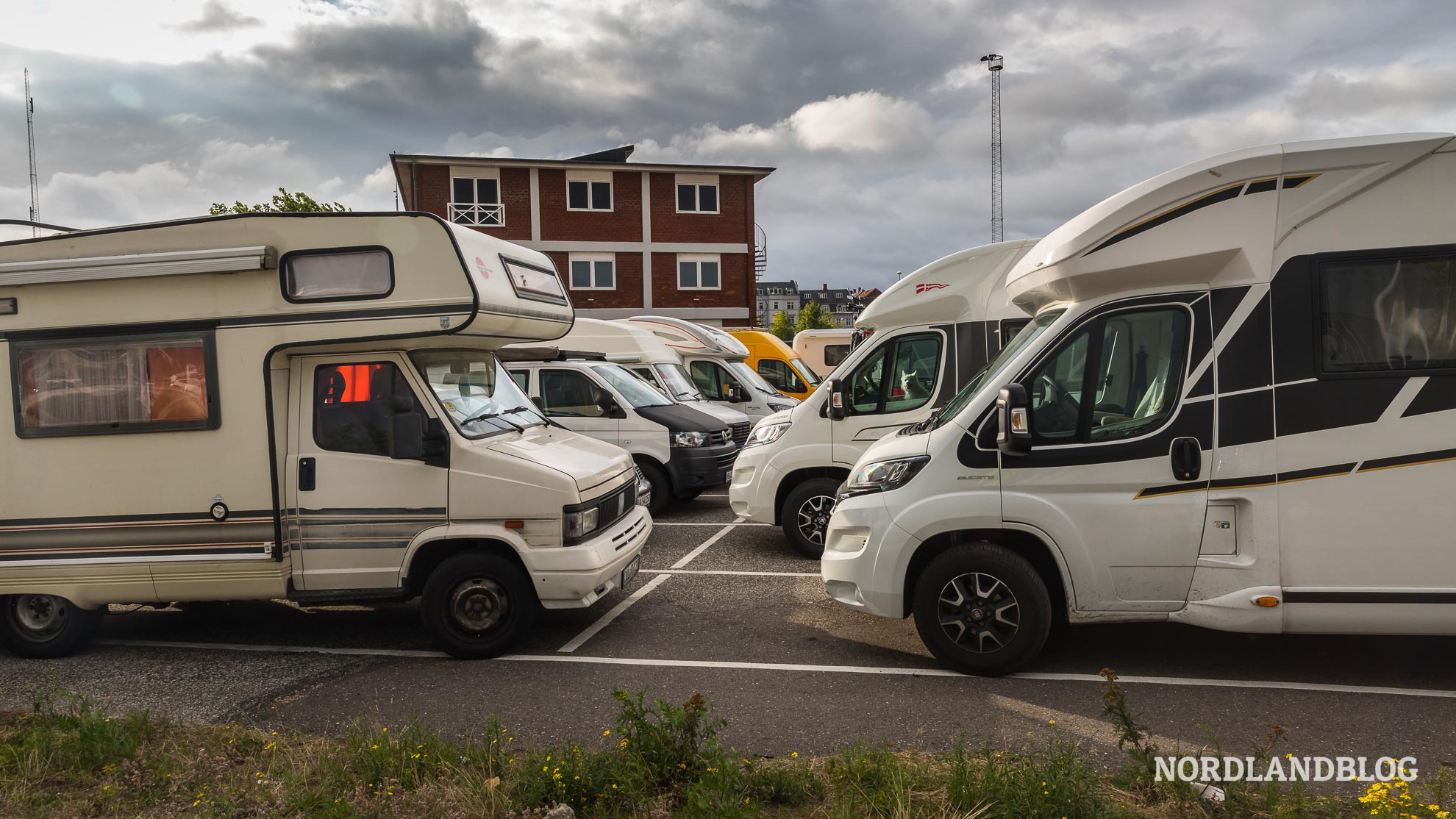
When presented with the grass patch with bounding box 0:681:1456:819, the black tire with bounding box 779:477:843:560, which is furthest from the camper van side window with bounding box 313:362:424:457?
the black tire with bounding box 779:477:843:560

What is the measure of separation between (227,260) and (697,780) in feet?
15.2

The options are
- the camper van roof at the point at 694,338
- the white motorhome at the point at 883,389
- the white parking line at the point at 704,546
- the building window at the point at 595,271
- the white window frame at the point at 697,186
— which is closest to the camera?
the white motorhome at the point at 883,389

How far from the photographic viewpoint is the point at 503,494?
6.23 meters

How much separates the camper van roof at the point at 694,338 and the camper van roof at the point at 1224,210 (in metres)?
11.8

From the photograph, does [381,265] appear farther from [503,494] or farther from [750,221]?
[750,221]

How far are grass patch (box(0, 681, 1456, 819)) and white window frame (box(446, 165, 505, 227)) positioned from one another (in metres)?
33.0

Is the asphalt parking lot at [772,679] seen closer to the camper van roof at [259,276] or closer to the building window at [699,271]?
the camper van roof at [259,276]

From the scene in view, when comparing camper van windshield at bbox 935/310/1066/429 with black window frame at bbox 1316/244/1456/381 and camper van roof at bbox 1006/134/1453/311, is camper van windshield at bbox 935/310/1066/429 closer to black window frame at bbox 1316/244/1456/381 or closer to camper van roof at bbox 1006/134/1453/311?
camper van roof at bbox 1006/134/1453/311

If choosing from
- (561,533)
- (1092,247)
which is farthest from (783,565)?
(1092,247)

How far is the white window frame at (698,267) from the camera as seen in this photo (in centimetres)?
3734

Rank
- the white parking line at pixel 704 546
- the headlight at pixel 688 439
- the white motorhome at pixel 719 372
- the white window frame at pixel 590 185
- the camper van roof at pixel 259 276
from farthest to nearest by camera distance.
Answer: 1. the white window frame at pixel 590 185
2. the white motorhome at pixel 719 372
3. the headlight at pixel 688 439
4. the white parking line at pixel 704 546
5. the camper van roof at pixel 259 276

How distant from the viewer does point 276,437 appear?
639 cm

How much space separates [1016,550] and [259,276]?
5.19 m

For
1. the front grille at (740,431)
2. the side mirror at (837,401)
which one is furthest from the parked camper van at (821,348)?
the side mirror at (837,401)
